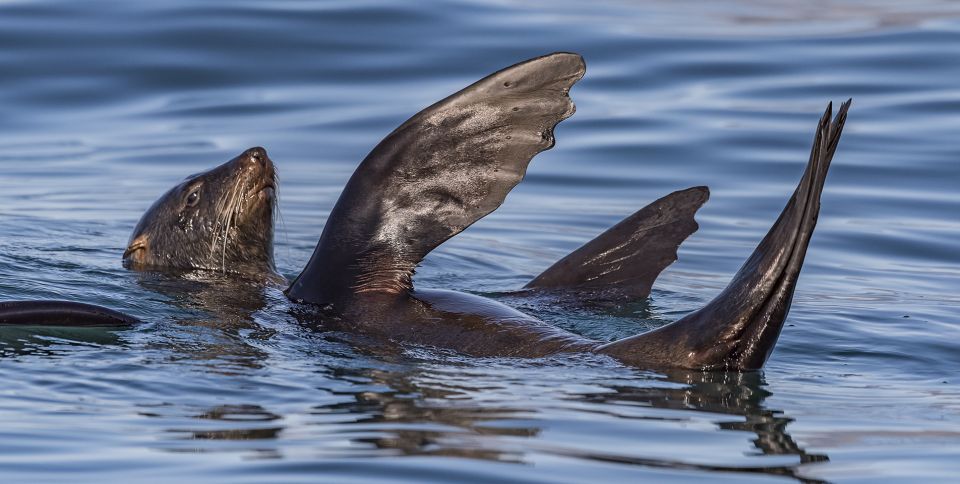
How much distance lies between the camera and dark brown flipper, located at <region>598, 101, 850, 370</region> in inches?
193

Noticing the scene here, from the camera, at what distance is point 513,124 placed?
6.11 metres

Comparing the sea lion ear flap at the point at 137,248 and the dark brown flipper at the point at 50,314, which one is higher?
the sea lion ear flap at the point at 137,248

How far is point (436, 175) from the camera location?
6.10 m

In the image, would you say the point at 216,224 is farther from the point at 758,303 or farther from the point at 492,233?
the point at 758,303

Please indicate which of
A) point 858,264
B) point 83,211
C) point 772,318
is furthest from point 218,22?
point 772,318

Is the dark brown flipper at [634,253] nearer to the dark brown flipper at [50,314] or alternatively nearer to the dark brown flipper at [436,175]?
the dark brown flipper at [436,175]

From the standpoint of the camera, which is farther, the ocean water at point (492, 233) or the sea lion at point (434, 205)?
the sea lion at point (434, 205)

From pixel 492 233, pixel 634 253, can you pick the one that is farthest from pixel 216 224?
pixel 492 233

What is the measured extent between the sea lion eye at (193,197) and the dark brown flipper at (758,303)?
3.20 m

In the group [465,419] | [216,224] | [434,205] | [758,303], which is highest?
[434,205]

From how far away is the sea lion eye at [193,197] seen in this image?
7.70 meters

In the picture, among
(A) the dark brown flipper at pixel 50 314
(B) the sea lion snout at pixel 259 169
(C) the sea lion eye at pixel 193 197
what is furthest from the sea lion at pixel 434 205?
(C) the sea lion eye at pixel 193 197

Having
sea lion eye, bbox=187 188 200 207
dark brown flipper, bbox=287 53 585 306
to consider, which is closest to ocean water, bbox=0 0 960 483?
dark brown flipper, bbox=287 53 585 306

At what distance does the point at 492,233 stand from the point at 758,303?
16.8ft
